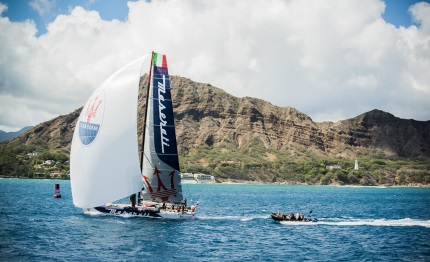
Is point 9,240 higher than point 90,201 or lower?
lower

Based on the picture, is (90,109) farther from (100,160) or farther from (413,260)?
(413,260)

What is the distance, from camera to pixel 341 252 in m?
39.4

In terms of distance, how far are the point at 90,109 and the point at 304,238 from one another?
84.9 feet

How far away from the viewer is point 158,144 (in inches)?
2066

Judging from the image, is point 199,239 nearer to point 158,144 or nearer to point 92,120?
point 158,144

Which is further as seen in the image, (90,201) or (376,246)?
(90,201)

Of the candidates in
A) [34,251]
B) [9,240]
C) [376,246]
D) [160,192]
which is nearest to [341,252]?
[376,246]

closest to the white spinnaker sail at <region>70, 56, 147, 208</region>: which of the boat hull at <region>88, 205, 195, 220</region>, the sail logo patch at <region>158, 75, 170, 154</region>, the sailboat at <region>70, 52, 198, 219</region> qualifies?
the sailboat at <region>70, 52, 198, 219</region>

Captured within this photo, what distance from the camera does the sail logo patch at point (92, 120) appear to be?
46.0 meters

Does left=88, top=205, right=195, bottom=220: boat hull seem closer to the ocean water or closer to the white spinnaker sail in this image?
the ocean water

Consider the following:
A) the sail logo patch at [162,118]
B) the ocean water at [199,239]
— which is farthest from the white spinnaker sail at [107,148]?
the sail logo patch at [162,118]

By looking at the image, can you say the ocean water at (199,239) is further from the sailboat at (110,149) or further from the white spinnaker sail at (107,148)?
the white spinnaker sail at (107,148)

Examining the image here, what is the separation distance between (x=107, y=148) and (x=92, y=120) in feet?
11.0

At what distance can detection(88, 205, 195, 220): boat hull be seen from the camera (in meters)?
51.2
